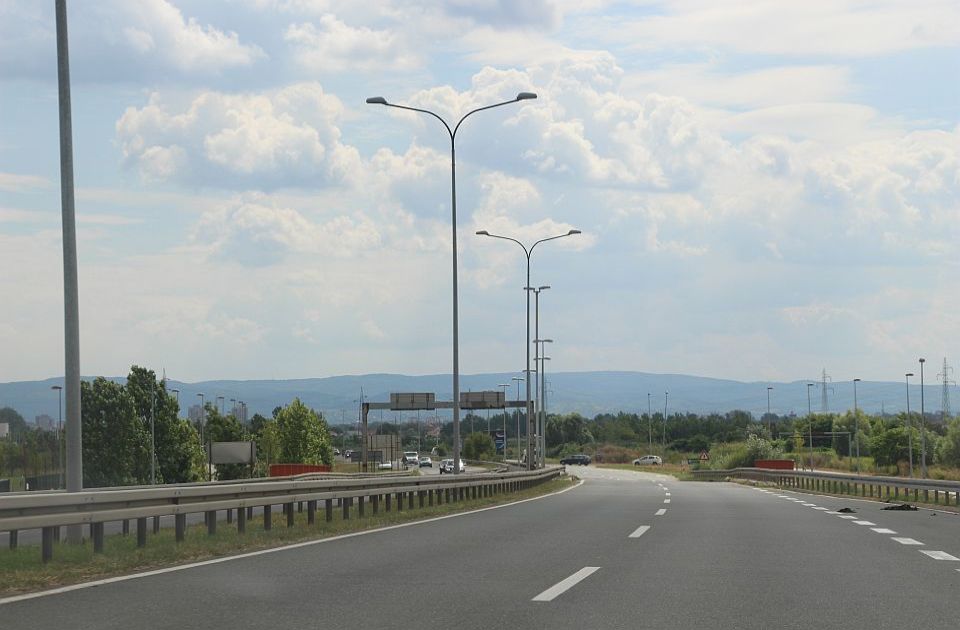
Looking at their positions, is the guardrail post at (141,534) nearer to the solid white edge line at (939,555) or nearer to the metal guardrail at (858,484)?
the solid white edge line at (939,555)

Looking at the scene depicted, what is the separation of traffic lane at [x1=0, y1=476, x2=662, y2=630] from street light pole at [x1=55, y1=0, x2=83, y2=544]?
10.9 feet

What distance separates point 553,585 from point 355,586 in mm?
1775

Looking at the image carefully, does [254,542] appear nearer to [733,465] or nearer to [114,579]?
[114,579]

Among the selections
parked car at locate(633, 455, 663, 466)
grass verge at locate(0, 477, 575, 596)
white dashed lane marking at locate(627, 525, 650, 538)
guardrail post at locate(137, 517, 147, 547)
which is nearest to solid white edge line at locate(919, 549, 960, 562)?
white dashed lane marking at locate(627, 525, 650, 538)

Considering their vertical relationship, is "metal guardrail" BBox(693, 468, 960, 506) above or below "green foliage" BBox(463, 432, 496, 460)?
above

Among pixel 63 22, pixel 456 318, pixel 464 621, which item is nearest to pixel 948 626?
pixel 464 621

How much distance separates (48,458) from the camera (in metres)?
145

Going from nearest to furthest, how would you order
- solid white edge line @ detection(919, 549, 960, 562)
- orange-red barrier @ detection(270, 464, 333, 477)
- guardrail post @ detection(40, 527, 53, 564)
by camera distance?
guardrail post @ detection(40, 527, 53, 564), solid white edge line @ detection(919, 549, 960, 562), orange-red barrier @ detection(270, 464, 333, 477)

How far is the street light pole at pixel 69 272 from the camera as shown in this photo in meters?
16.1

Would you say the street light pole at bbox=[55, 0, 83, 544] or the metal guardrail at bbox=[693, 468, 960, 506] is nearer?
the street light pole at bbox=[55, 0, 83, 544]

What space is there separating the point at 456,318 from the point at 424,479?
10.4 metres

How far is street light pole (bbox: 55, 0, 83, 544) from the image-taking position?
16.1 m

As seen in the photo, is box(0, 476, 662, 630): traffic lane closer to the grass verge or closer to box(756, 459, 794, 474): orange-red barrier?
the grass verge

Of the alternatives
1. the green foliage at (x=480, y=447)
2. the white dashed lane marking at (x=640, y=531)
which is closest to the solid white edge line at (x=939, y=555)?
the white dashed lane marking at (x=640, y=531)
